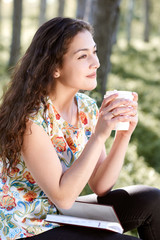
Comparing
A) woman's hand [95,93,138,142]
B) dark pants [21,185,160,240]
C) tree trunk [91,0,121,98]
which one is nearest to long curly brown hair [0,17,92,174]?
woman's hand [95,93,138,142]

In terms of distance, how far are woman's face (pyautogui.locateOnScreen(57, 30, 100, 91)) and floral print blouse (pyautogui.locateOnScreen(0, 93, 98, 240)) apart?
175 mm

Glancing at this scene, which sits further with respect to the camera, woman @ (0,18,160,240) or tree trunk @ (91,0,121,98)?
tree trunk @ (91,0,121,98)

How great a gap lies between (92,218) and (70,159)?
0.33 metres

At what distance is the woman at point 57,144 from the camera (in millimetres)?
1919

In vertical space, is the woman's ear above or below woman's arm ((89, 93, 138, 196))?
above

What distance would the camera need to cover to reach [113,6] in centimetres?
616

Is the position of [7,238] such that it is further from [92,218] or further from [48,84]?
[48,84]

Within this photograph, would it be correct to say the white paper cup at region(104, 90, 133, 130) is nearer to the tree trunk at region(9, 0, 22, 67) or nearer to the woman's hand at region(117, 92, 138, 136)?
the woman's hand at region(117, 92, 138, 136)

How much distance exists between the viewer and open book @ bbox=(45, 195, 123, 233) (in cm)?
197

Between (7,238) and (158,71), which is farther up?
(7,238)

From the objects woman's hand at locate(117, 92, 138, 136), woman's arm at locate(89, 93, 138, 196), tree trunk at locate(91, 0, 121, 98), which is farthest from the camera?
tree trunk at locate(91, 0, 121, 98)

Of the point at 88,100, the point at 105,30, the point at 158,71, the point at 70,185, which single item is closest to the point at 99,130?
the point at 70,185

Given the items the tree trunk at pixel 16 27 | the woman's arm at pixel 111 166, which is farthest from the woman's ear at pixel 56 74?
the tree trunk at pixel 16 27

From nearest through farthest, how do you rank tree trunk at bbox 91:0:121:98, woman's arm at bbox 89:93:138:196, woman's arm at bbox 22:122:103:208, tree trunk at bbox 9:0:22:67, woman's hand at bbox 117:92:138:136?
woman's arm at bbox 22:122:103:208 < woman's hand at bbox 117:92:138:136 < woman's arm at bbox 89:93:138:196 < tree trunk at bbox 91:0:121:98 < tree trunk at bbox 9:0:22:67
